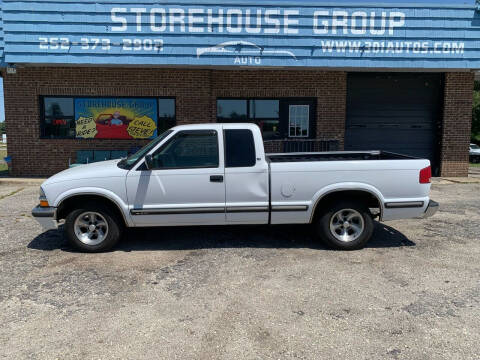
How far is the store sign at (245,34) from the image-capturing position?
10.4 meters

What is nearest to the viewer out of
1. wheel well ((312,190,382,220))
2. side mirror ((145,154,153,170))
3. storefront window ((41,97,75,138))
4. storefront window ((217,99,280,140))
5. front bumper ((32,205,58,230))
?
side mirror ((145,154,153,170))

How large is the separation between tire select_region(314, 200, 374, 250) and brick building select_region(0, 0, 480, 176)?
6.54m

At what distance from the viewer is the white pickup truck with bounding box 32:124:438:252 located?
511 centimetres

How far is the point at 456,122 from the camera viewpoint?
1252cm

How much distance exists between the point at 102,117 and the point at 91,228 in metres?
7.59

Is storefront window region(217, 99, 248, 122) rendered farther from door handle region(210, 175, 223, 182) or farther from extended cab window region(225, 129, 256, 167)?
door handle region(210, 175, 223, 182)

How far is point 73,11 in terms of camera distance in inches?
407

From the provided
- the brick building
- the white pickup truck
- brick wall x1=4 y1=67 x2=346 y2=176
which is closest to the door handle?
the white pickup truck

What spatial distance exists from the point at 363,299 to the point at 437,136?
1071cm

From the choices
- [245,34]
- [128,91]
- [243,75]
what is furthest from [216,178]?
[128,91]

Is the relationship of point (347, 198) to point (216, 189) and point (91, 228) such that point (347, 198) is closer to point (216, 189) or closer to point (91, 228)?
point (216, 189)

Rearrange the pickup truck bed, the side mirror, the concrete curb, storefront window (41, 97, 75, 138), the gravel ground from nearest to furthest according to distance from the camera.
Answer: the gravel ground
the side mirror
the pickup truck bed
the concrete curb
storefront window (41, 97, 75, 138)

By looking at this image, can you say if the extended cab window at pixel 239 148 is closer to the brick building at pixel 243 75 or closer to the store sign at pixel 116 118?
the brick building at pixel 243 75

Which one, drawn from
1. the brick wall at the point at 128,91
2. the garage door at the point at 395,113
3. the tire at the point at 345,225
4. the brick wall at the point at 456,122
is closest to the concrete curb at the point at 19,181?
the brick wall at the point at 128,91
